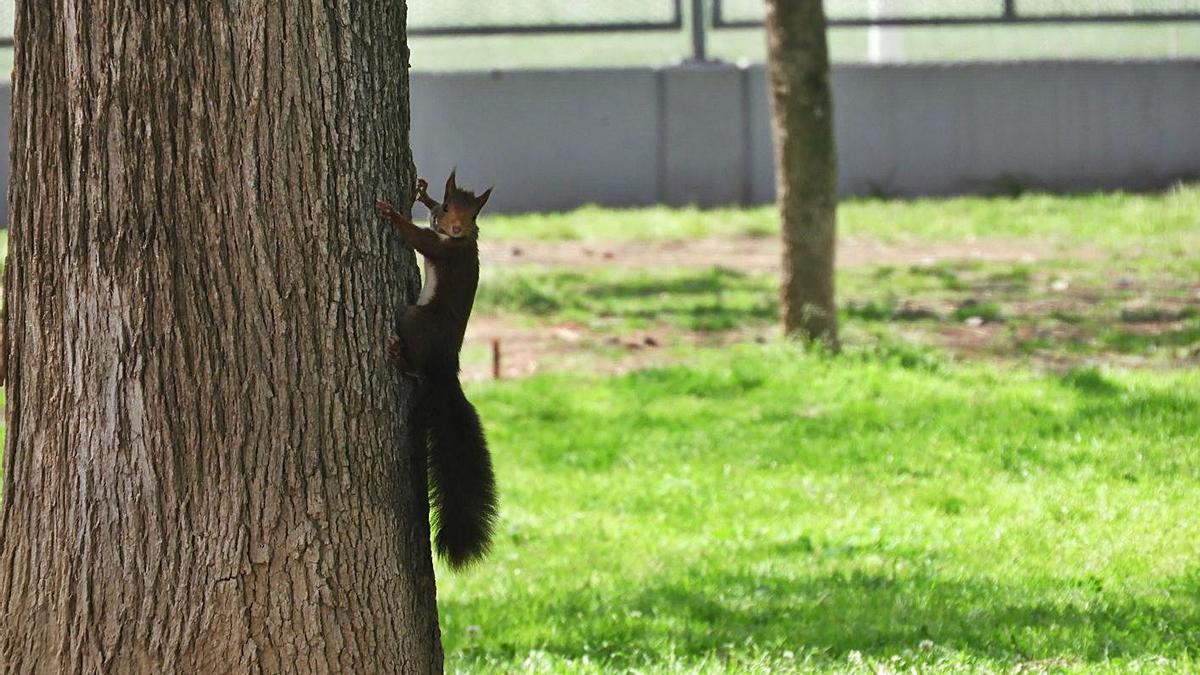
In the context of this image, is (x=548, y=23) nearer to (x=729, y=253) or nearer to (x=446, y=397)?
(x=729, y=253)

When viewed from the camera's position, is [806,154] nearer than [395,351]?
No

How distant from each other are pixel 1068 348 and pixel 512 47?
25.9ft

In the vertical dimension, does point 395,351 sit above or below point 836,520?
above

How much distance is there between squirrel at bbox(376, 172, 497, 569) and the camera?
10.8 feet

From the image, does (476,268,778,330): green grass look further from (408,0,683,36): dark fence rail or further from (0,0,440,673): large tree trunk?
(0,0,440,673): large tree trunk

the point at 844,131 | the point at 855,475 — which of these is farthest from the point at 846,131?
the point at 855,475

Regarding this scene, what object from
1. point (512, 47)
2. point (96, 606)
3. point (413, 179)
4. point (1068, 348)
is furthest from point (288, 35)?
point (512, 47)

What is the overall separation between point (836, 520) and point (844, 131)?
10.1m

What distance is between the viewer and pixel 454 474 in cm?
338

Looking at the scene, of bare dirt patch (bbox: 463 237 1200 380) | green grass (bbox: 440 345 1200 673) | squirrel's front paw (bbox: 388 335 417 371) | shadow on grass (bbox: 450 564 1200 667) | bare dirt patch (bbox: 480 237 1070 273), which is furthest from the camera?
bare dirt patch (bbox: 480 237 1070 273)

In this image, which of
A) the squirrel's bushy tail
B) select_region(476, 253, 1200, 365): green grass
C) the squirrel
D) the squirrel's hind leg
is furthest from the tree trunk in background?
the squirrel's hind leg

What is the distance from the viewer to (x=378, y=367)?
10.6 ft

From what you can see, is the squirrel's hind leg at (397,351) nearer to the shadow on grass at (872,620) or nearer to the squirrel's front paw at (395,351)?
the squirrel's front paw at (395,351)

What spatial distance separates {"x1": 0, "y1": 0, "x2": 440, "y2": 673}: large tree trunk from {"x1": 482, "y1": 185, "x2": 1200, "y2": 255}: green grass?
982cm
